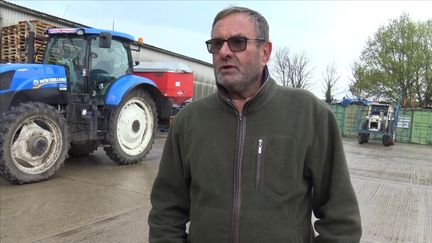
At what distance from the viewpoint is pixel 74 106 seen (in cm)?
768

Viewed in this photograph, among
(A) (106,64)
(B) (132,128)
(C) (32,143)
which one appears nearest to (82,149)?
(B) (132,128)

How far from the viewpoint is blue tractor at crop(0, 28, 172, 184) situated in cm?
657

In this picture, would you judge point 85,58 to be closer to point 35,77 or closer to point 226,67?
point 35,77

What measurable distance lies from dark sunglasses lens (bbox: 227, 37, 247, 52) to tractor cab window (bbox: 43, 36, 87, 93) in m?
6.44

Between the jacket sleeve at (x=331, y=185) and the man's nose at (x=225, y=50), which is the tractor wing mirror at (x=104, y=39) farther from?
the jacket sleeve at (x=331, y=185)

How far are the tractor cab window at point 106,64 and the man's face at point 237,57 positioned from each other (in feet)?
21.1

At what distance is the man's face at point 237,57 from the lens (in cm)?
191

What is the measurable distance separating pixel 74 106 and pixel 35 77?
83 centimetres

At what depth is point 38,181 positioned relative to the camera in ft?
22.0

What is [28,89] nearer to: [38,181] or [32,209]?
[38,181]

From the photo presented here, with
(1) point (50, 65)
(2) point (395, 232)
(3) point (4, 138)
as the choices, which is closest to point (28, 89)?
(1) point (50, 65)

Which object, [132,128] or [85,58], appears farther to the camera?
[132,128]

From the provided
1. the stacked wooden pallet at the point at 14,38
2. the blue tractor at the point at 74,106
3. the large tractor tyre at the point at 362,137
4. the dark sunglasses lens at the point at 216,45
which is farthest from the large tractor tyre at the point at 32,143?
the large tractor tyre at the point at 362,137

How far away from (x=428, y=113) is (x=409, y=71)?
12.7m
